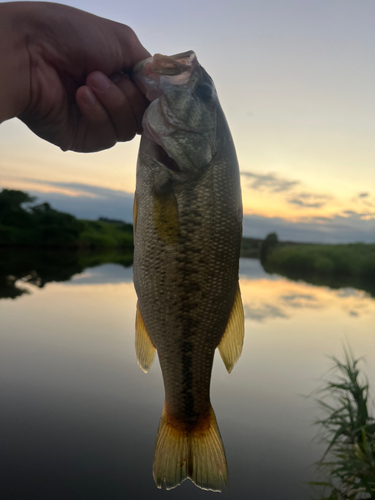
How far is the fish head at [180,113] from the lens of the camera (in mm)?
2338

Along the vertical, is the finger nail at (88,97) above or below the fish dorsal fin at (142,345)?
above

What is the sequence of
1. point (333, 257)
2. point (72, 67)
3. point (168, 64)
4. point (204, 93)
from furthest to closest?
1. point (333, 257)
2. point (72, 67)
3. point (204, 93)
4. point (168, 64)

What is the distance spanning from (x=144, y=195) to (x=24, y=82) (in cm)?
142

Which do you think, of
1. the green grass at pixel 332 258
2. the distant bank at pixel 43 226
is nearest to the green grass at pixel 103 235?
the distant bank at pixel 43 226

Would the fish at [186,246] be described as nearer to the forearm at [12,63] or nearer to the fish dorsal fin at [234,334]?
the fish dorsal fin at [234,334]

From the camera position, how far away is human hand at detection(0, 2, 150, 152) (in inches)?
102

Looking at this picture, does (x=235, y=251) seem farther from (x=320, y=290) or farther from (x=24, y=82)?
(x=320, y=290)

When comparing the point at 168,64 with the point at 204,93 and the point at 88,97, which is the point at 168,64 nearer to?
the point at 204,93

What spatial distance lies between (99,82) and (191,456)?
114 inches

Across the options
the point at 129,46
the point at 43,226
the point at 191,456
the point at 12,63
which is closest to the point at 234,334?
the point at 191,456

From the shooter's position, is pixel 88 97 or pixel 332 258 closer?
pixel 88 97

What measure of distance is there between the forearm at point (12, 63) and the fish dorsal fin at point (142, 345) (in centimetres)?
192

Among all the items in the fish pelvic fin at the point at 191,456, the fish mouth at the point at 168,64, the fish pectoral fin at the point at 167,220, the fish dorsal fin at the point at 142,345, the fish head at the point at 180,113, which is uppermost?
the fish mouth at the point at 168,64

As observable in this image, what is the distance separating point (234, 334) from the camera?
2494 millimetres
